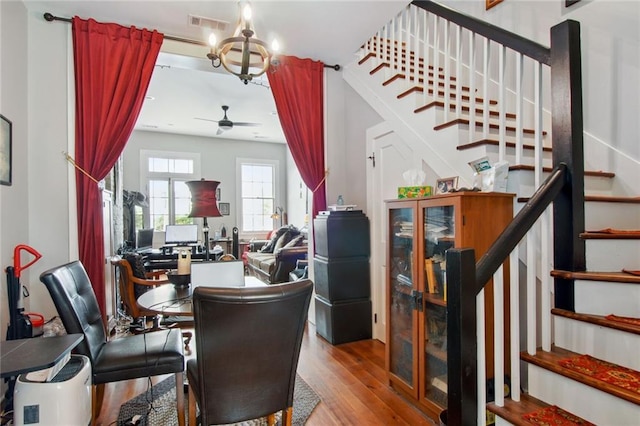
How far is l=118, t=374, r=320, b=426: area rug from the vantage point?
2095 mm

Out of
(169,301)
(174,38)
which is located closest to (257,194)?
(174,38)

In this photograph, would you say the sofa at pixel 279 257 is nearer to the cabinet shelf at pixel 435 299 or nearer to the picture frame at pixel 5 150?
the cabinet shelf at pixel 435 299

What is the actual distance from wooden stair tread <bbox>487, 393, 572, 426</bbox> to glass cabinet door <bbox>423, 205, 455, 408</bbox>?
2.15ft

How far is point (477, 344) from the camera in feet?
4.35

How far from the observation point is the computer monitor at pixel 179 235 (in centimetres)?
570

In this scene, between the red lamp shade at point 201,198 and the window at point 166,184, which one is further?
the window at point 166,184

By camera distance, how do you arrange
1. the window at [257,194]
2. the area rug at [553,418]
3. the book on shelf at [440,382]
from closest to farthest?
the area rug at [553,418] → the book on shelf at [440,382] → the window at [257,194]

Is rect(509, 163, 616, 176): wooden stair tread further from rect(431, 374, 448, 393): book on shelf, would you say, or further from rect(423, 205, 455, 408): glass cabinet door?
rect(431, 374, 448, 393): book on shelf

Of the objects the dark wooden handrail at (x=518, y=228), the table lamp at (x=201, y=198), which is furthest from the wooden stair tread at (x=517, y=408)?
the table lamp at (x=201, y=198)

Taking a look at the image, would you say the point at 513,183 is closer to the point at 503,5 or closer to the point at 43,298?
the point at 503,5

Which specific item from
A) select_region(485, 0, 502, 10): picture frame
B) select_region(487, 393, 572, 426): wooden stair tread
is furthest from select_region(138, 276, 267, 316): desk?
select_region(485, 0, 502, 10): picture frame

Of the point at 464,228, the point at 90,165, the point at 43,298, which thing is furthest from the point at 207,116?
the point at 464,228

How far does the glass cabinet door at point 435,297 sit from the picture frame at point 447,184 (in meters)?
0.17

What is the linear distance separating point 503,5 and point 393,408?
3536mm
